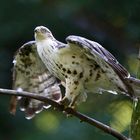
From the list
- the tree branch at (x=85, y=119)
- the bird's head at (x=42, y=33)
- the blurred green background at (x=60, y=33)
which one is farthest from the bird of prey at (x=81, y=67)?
the blurred green background at (x=60, y=33)

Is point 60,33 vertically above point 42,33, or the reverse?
point 42,33

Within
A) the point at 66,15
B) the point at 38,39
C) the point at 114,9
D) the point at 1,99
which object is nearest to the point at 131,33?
the point at 114,9

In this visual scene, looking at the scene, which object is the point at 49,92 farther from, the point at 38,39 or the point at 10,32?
the point at 10,32

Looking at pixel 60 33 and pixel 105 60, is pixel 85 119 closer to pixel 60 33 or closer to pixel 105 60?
pixel 105 60

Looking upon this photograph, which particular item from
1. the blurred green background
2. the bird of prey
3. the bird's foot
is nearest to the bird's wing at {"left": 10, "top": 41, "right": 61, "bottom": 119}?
the bird of prey

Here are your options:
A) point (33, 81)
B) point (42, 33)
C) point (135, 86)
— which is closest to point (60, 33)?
point (33, 81)

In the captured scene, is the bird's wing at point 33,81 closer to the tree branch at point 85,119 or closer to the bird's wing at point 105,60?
the bird's wing at point 105,60
